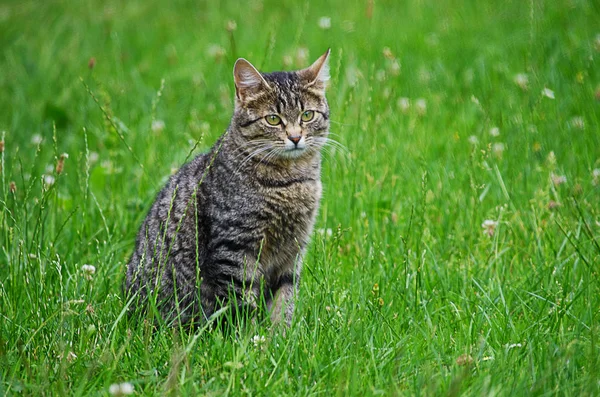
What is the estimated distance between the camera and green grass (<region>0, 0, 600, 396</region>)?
3.04m

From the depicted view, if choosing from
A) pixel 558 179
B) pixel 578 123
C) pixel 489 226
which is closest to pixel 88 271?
pixel 489 226

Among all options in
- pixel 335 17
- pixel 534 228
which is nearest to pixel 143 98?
pixel 335 17

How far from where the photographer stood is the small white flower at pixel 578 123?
215 inches

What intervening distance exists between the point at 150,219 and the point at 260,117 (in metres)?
0.86

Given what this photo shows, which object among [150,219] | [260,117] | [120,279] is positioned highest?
[260,117]

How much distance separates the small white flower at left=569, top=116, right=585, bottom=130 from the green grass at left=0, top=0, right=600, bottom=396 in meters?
0.01

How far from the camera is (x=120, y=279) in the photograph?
4211 millimetres

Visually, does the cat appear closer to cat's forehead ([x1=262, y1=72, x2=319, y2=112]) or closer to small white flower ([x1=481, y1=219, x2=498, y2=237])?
cat's forehead ([x1=262, y1=72, x2=319, y2=112])

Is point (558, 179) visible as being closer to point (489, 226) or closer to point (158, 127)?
point (489, 226)

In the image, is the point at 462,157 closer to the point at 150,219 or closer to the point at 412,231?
the point at 412,231

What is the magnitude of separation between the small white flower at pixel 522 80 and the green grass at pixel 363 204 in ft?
0.21

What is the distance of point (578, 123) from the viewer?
18.0ft

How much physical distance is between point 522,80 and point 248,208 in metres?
3.21

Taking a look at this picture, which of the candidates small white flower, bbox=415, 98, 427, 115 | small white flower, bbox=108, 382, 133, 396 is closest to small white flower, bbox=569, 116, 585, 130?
small white flower, bbox=415, 98, 427, 115
